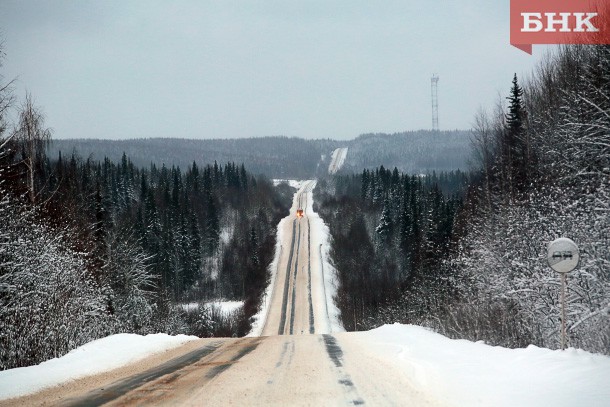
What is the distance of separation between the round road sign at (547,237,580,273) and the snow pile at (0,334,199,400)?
950 cm

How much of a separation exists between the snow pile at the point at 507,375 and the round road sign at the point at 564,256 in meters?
1.49

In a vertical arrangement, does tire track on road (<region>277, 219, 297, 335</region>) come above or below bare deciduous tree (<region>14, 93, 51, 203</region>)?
below

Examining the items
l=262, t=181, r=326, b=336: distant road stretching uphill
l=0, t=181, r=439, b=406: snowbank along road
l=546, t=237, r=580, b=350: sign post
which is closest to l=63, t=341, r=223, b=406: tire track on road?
l=0, t=181, r=439, b=406: snowbank along road

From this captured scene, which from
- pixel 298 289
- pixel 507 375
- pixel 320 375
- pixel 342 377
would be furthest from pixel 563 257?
pixel 298 289

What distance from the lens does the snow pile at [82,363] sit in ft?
33.2

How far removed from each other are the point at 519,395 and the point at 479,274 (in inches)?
937

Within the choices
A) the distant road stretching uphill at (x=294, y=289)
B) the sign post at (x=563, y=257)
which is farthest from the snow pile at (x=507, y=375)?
the distant road stretching uphill at (x=294, y=289)

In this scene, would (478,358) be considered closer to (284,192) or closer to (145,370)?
(145,370)

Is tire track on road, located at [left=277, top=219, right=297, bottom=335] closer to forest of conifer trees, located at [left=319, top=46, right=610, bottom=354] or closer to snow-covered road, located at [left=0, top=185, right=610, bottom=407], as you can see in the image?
forest of conifer trees, located at [left=319, top=46, right=610, bottom=354]

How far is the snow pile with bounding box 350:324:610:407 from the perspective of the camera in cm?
724

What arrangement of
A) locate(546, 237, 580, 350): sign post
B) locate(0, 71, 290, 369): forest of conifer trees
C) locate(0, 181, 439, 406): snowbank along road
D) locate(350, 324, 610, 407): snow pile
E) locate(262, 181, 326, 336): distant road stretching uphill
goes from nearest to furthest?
locate(350, 324, 610, 407): snow pile → locate(0, 181, 439, 406): snowbank along road → locate(546, 237, 580, 350): sign post → locate(0, 71, 290, 369): forest of conifer trees → locate(262, 181, 326, 336): distant road stretching uphill

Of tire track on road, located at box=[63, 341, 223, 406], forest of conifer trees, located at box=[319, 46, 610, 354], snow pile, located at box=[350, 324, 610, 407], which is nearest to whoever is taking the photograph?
snow pile, located at box=[350, 324, 610, 407]

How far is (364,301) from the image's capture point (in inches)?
2625

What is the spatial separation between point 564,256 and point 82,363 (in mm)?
10457
